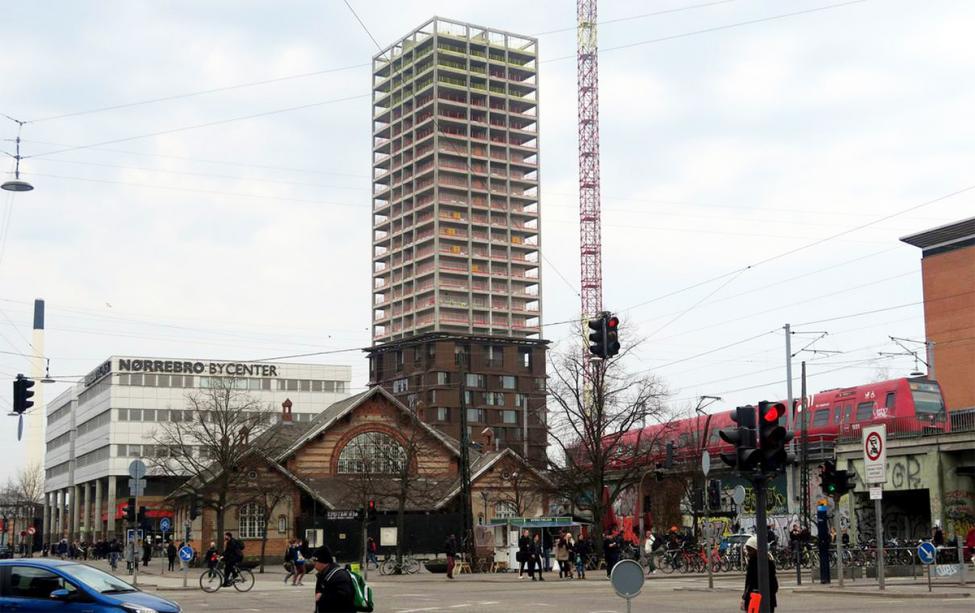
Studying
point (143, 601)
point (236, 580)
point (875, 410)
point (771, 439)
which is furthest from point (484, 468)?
point (771, 439)

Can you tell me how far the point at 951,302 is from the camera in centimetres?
6506

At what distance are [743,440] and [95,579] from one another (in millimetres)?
9228

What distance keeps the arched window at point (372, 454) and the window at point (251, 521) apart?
17.9 feet

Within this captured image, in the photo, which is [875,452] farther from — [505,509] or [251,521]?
[251,521]

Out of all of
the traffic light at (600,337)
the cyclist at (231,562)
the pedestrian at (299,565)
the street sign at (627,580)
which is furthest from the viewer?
the pedestrian at (299,565)

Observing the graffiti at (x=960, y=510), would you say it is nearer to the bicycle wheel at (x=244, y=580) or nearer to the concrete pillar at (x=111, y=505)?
the bicycle wheel at (x=244, y=580)

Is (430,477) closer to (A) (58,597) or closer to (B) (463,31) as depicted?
(A) (58,597)

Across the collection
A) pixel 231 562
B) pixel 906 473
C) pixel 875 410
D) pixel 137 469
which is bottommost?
pixel 231 562

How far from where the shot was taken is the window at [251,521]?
67.4 meters

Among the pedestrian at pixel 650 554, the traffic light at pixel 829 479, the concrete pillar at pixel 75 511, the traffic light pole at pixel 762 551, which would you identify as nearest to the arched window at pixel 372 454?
the pedestrian at pixel 650 554

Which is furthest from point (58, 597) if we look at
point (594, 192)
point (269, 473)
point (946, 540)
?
point (594, 192)

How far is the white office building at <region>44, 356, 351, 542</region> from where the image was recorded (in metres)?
113

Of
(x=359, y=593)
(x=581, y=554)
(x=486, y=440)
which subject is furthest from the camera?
(x=486, y=440)

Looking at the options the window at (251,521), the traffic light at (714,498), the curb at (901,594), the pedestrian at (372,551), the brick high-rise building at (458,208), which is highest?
the brick high-rise building at (458,208)
